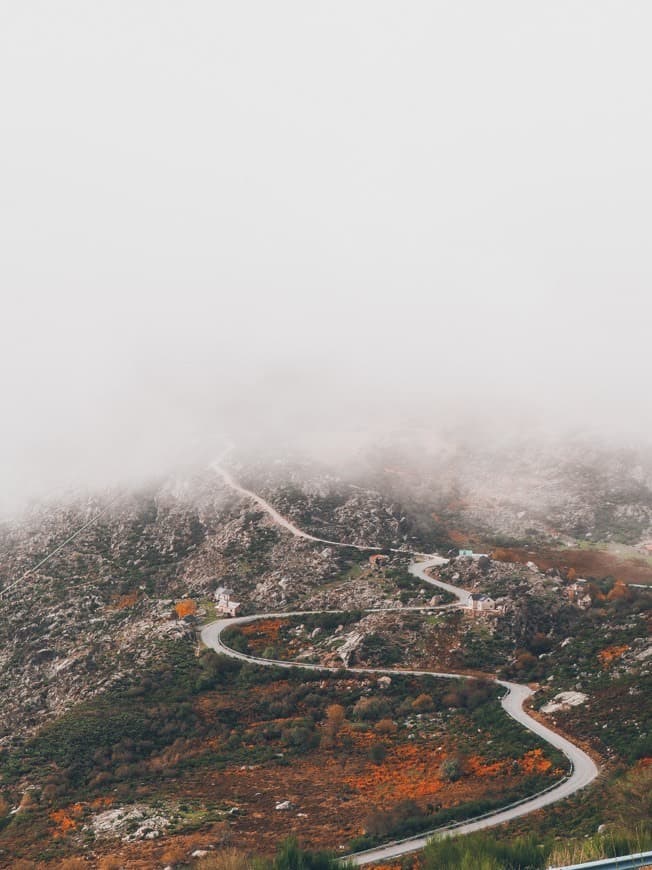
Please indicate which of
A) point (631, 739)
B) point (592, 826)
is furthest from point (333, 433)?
point (592, 826)

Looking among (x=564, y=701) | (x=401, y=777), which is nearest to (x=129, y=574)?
(x=401, y=777)

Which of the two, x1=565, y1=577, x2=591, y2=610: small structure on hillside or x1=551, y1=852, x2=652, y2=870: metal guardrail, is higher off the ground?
x1=551, y1=852, x2=652, y2=870: metal guardrail

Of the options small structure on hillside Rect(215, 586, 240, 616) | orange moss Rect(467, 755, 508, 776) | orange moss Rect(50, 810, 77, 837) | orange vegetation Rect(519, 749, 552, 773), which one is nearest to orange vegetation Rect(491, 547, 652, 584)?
small structure on hillside Rect(215, 586, 240, 616)

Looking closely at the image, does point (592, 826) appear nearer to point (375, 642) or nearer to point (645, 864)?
point (645, 864)

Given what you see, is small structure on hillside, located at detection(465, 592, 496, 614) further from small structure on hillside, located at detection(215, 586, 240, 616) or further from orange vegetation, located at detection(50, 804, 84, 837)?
orange vegetation, located at detection(50, 804, 84, 837)

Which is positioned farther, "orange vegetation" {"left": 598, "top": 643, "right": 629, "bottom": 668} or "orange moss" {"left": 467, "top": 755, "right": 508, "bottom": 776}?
"orange vegetation" {"left": 598, "top": 643, "right": 629, "bottom": 668}

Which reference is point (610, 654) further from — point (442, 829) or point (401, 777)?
point (442, 829)
